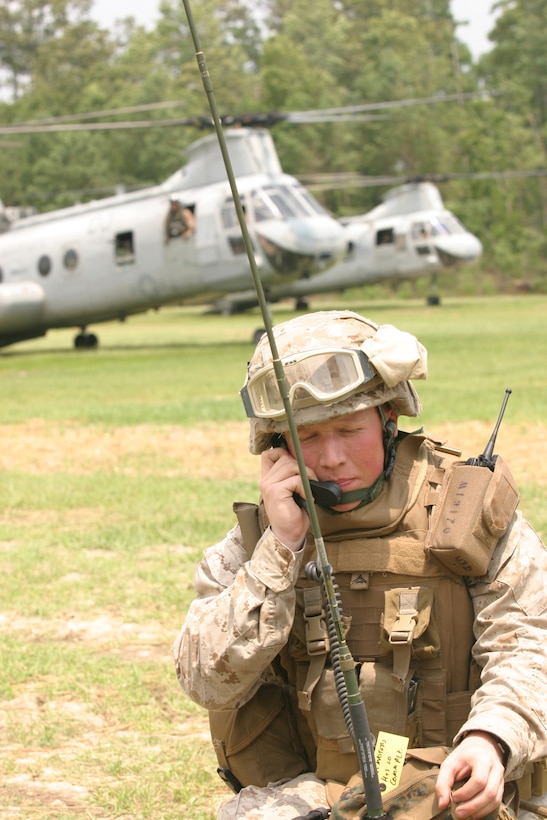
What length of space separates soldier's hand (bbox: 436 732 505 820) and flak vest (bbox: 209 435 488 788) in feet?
1.02

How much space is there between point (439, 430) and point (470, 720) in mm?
8207

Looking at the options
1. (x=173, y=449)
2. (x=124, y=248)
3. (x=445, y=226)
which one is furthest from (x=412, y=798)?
(x=445, y=226)

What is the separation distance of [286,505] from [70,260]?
2185 cm

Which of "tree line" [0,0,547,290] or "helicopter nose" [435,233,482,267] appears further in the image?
"tree line" [0,0,547,290]

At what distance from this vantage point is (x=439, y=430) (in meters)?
10.5

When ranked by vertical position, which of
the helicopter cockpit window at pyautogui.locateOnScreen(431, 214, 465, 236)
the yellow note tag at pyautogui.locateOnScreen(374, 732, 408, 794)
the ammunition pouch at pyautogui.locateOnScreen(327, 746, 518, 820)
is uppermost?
the yellow note tag at pyautogui.locateOnScreen(374, 732, 408, 794)

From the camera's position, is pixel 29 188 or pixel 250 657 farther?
pixel 29 188

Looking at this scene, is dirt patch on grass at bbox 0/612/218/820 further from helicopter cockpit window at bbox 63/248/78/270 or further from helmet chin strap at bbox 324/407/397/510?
helicopter cockpit window at bbox 63/248/78/270

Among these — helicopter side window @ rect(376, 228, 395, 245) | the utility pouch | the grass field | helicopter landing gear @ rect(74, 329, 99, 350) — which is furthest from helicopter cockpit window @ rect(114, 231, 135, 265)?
the utility pouch

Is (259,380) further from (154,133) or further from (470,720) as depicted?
(154,133)

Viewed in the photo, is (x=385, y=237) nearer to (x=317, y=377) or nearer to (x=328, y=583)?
(x=317, y=377)

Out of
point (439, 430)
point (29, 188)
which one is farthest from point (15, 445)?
point (29, 188)

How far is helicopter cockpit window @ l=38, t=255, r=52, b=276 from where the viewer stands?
79.3 feet

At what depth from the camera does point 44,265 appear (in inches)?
954
